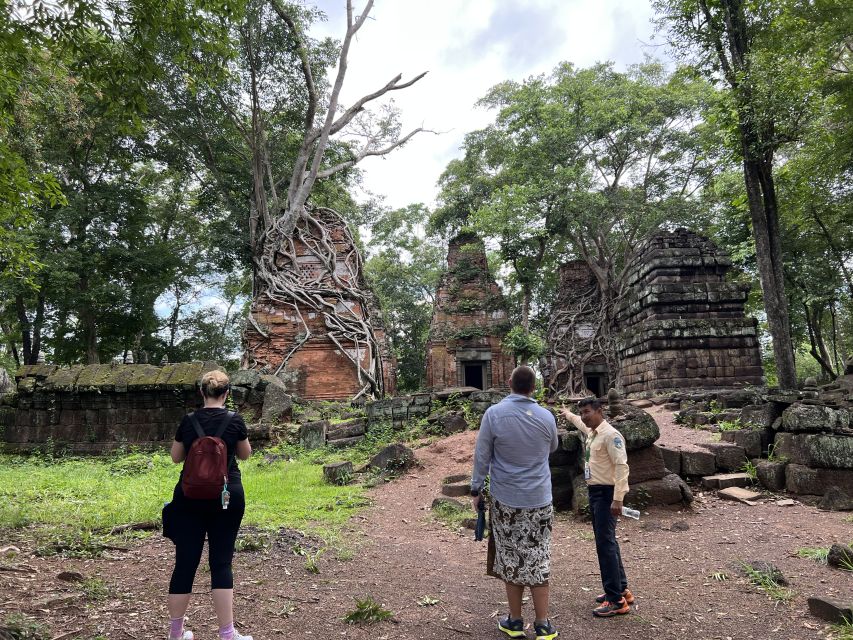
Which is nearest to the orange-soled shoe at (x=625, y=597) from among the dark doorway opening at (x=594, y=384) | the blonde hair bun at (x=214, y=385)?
the blonde hair bun at (x=214, y=385)

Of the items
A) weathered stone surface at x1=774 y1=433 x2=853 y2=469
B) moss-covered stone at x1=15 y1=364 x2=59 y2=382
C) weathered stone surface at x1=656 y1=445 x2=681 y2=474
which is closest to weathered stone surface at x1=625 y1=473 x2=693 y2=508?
weathered stone surface at x1=656 y1=445 x2=681 y2=474

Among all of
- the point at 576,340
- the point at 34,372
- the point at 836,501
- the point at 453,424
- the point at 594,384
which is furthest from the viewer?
the point at 594,384

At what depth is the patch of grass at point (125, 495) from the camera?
4.90 meters

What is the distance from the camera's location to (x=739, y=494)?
20.7 feet

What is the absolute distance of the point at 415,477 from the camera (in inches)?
314

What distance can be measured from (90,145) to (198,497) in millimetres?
20710

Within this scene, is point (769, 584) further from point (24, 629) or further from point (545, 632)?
point (24, 629)

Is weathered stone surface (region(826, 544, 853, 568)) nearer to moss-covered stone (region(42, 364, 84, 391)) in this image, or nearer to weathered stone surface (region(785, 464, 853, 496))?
weathered stone surface (region(785, 464, 853, 496))

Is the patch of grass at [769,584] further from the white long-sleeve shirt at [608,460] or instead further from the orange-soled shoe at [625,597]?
the white long-sleeve shirt at [608,460]

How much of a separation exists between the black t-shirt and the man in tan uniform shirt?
90.5 inches

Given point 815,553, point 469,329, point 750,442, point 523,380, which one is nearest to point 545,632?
point 523,380

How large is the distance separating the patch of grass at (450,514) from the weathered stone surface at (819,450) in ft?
13.6

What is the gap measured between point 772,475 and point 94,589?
284 inches

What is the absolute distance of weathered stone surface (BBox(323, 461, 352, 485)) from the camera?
7.68 m
